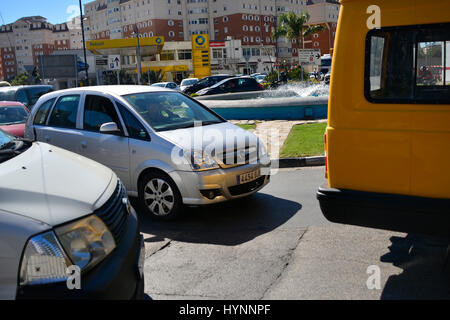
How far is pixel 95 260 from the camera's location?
2.59 meters

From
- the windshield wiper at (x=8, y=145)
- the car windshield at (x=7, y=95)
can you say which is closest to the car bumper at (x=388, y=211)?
the windshield wiper at (x=8, y=145)

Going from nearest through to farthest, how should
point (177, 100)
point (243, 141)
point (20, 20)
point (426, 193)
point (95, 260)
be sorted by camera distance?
point (95, 260) < point (426, 193) < point (243, 141) < point (177, 100) < point (20, 20)

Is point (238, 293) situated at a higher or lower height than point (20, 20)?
lower

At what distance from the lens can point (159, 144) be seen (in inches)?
228

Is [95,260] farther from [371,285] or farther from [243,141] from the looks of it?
[243,141]

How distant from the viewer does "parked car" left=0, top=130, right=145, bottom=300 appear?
229cm

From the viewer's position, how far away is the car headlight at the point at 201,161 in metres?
5.55

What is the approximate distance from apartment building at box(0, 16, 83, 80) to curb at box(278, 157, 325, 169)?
162 meters

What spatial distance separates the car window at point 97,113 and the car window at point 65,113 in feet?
0.77

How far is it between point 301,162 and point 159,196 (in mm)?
3916

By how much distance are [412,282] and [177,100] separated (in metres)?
4.21

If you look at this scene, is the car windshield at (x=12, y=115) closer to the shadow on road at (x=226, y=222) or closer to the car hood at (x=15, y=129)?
the car hood at (x=15, y=129)
